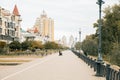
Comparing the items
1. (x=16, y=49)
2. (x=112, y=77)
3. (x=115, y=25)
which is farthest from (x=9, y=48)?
(x=112, y=77)

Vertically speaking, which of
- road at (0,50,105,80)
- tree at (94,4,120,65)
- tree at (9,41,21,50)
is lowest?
road at (0,50,105,80)

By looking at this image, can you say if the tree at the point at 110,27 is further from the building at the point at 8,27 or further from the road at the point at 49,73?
the building at the point at 8,27

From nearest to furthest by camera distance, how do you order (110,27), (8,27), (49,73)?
(49,73) → (110,27) → (8,27)

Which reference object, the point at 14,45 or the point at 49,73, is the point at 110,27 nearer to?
the point at 14,45

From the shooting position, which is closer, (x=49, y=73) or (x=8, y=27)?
(x=49, y=73)

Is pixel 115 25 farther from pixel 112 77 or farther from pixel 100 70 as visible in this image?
pixel 112 77

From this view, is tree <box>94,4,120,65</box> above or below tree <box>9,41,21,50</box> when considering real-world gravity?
above

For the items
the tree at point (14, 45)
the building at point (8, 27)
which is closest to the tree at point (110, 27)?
the tree at point (14, 45)

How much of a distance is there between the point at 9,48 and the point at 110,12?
1561 inches

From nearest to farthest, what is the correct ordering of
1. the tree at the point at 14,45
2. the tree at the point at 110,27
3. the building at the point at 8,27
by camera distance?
the tree at the point at 110,27
the tree at the point at 14,45
the building at the point at 8,27

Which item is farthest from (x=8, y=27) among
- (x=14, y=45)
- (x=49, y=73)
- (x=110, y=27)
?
(x=49, y=73)

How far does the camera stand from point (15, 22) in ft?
426

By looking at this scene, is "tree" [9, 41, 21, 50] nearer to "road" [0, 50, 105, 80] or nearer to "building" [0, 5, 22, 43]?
"building" [0, 5, 22, 43]

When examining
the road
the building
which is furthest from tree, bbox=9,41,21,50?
the road
